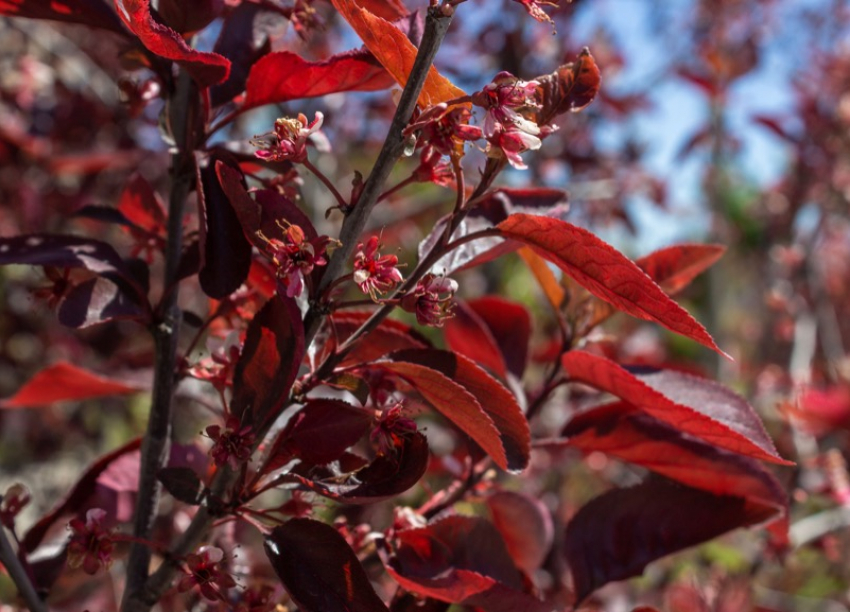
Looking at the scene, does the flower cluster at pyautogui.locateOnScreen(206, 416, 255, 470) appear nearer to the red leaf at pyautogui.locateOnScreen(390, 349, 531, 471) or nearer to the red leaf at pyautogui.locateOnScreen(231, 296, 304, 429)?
the red leaf at pyautogui.locateOnScreen(231, 296, 304, 429)

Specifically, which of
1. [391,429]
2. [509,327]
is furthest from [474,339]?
[391,429]

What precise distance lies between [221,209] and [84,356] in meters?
2.26

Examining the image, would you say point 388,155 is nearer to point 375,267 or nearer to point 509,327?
point 375,267

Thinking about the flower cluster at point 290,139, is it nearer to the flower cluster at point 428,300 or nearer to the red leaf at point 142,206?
the flower cluster at point 428,300

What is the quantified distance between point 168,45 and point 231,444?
0.34 m

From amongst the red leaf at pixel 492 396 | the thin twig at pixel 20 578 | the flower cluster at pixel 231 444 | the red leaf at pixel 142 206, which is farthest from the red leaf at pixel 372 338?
the thin twig at pixel 20 578

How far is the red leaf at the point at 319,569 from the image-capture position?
26.9 inches

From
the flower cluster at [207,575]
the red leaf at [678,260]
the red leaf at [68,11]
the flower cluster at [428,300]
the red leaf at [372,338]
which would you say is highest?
the red leaf at [68,11]

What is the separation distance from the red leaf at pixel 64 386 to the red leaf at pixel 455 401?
1.46 ft

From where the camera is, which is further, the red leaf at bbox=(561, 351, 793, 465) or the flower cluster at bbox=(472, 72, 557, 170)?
the red leaf at bbox=(561, 351, 793, 465)

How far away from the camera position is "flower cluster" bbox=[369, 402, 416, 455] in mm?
732

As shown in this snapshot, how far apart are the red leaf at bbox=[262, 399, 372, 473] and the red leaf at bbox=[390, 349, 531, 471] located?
0.08 meters

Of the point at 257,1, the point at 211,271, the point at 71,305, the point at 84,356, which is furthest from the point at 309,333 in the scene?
the point at 84,356

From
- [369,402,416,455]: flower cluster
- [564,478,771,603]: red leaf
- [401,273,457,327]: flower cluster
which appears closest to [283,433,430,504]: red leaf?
[369,402,416,455]: flower cluster
